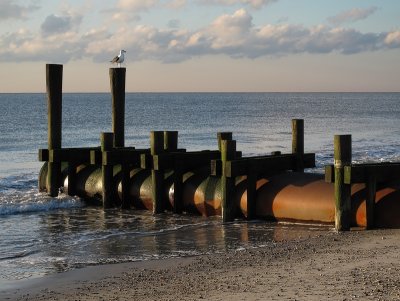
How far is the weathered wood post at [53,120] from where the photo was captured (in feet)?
62.1

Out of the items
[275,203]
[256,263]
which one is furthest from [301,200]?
[256,263]

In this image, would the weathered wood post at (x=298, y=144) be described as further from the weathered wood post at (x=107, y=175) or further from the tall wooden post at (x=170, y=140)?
the weathered wood post at (x=107, y=175)

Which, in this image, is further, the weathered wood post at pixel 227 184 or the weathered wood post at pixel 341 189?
the weathered wood post at pixel 227 184

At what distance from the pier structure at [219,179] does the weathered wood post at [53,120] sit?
0.02 m

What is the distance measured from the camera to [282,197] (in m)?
14.9

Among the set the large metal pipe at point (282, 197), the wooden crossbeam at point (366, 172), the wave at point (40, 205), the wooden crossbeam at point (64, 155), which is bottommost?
the wave at point (40, 205)

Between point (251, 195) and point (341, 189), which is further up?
point (341, 189)

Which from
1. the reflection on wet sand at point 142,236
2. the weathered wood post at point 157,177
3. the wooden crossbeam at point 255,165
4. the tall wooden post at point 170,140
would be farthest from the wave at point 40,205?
the wooden crossbeam at point 255,165

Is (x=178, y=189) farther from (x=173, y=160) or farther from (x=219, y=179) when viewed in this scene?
(x=219, y=179)

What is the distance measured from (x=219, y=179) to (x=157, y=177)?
1.35m

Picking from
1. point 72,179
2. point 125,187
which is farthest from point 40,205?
point 125,187

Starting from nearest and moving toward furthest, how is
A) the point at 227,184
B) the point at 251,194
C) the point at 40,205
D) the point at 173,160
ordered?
the point at 227,184 → the point at 251,194 → the point at 173,160 → the point at 40,205

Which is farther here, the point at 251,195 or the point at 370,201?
the point at 251,195

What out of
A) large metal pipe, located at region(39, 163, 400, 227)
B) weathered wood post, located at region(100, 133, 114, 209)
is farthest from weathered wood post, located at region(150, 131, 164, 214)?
weathered wood post, located at region(100, 133, 114, 209)
